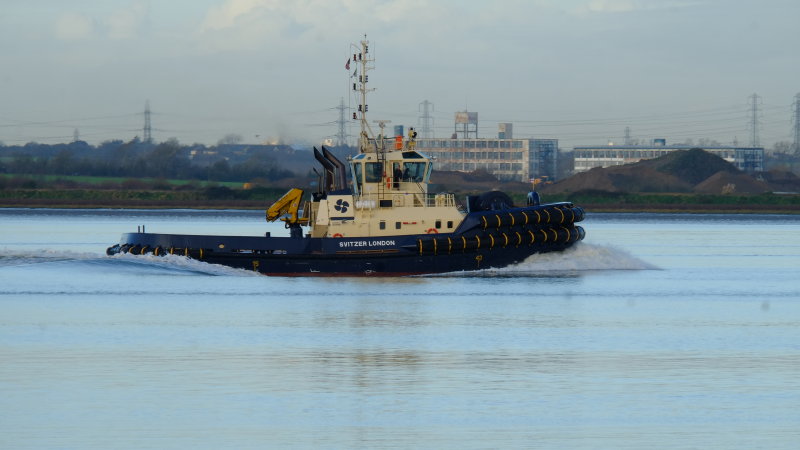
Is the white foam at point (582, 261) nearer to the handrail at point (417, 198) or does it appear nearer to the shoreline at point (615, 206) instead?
the handrail at point (417, 198)

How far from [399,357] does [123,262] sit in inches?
827

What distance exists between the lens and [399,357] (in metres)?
25.1

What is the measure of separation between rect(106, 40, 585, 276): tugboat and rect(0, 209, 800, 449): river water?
679mm

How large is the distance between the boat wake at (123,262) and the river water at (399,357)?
4.1 inches

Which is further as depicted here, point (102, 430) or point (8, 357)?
point (8, 357)

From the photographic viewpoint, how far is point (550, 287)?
3956 centimetres

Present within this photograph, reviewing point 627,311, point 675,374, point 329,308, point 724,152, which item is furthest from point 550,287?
point 724,152

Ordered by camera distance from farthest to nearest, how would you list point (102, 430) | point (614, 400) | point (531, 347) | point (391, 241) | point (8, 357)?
point (391, 241)
point (531, 347)
point (8, 357)
point (614, 400)
point (102, 430)

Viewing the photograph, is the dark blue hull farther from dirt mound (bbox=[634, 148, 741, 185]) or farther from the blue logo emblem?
dirt mound (bbox=[634, 148, 741, 185])

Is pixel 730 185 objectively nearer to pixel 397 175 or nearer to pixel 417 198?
pixel 417 198

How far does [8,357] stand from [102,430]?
25.5 ft

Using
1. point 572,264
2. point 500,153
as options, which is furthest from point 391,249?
point 500,153

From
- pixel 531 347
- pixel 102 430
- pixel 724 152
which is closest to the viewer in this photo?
pixel 102 430

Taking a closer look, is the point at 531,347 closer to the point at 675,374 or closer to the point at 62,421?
the point at 675,374
